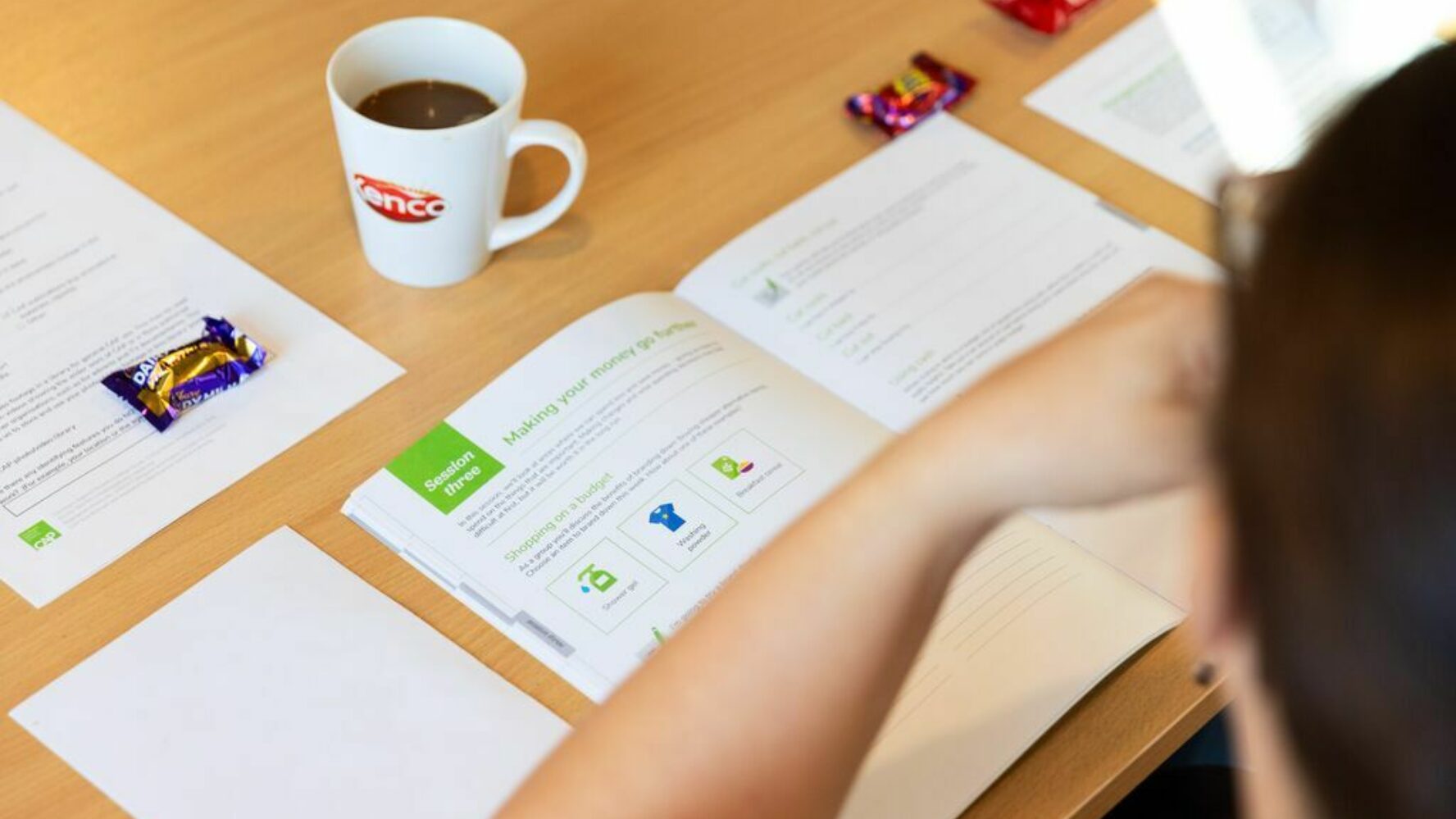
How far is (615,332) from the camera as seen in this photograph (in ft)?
2.89

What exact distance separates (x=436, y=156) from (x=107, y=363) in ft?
0.68

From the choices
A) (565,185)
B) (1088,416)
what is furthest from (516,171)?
(1088,416)

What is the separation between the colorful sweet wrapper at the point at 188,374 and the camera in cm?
82

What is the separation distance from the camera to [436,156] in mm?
845

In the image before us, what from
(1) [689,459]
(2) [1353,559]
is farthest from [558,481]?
(2) [1353,559]

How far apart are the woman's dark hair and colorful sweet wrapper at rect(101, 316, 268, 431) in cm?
60

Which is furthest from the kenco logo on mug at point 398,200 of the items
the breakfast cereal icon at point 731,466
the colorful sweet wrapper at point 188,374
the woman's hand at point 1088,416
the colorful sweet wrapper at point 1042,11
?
the colorful sweet wrapper at point 1042,11

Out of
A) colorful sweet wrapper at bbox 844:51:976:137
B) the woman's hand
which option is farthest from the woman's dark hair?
colorful sweet wrapper at bbox 844:51:976:137

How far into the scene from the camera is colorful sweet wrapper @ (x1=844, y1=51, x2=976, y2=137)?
40.7 inches

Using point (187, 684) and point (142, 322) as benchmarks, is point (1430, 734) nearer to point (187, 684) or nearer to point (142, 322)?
point (187, 684)

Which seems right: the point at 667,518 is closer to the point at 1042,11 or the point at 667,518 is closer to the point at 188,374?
the point at 188,374

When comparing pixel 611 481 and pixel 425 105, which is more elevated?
pixel 425 105

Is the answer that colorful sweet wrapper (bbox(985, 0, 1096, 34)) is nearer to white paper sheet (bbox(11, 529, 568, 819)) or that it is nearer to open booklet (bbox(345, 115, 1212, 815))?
open booklet (bbox(345, 115, 1212, 815))

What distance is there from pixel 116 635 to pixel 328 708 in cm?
11
